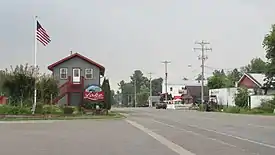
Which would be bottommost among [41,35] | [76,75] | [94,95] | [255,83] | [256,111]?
[256,111]

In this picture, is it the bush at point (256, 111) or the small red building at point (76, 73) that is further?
the small red building at point (76, 73)

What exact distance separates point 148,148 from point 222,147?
260cm

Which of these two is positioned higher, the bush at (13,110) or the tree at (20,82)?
the tree at (20,82)

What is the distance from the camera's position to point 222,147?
55.5 feet

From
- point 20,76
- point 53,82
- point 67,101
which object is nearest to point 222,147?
point 20,76

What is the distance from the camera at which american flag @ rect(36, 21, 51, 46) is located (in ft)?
143

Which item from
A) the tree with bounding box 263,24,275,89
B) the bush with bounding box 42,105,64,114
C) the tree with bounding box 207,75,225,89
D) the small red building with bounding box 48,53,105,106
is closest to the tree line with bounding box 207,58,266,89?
the tree with bounding box 207,75,225,89

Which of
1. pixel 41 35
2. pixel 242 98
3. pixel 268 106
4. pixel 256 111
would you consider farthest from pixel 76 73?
pixel 268 106

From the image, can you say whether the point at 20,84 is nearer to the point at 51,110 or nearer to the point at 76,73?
the point at 51,110

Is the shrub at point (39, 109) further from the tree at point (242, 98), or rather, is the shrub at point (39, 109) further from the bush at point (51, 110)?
the tree at point (242, 98)

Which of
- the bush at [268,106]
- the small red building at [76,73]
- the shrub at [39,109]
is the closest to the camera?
the shrub at [39,109]

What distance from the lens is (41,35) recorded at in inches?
1718

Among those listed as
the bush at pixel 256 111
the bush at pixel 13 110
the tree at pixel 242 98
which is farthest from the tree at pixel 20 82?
the tree at pixel 242 98

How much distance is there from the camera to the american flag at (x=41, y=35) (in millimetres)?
43656
